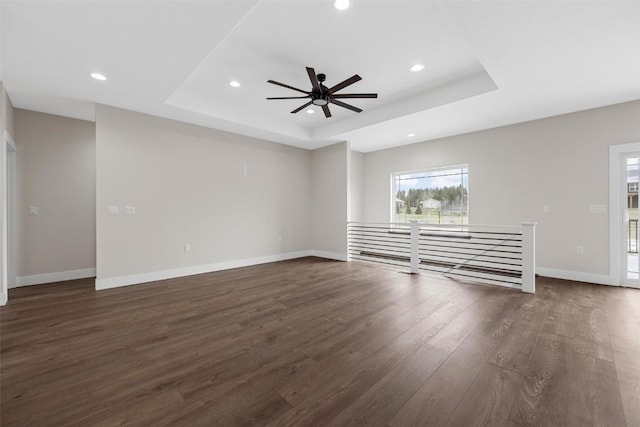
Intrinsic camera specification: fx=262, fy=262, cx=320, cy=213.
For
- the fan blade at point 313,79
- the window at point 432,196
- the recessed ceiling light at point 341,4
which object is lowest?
the window at point 432,196

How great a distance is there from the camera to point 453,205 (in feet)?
19.4

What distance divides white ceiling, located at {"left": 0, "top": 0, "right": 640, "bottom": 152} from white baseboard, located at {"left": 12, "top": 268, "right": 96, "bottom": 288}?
2692 mm

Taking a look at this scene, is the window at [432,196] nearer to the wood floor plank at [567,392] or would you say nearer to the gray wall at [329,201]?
the gray wall at [329,201]

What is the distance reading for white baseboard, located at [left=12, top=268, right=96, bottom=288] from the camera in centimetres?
415

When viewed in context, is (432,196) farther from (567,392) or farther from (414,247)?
(567,392)

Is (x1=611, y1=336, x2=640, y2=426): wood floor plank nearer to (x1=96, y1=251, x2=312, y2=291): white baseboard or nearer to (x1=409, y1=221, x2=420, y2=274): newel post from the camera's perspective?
(x1=409, y1=221, x2=420, y2=274): newel post

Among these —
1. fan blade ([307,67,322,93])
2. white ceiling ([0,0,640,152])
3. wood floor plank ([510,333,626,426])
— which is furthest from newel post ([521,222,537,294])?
fan blade ([307,67,322,93])

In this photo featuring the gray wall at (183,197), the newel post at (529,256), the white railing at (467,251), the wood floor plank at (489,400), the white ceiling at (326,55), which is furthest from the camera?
the gray wall at (183,197)

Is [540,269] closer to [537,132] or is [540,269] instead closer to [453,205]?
[453,205]

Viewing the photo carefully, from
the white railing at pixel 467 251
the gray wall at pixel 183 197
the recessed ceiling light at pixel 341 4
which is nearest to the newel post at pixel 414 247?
the white railing at pixel 467 251

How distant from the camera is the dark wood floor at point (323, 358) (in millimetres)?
1519

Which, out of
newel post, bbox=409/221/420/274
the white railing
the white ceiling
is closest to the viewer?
the white ceiling

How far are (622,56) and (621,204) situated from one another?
2.43 meters

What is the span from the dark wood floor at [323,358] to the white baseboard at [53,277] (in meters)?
0.57
